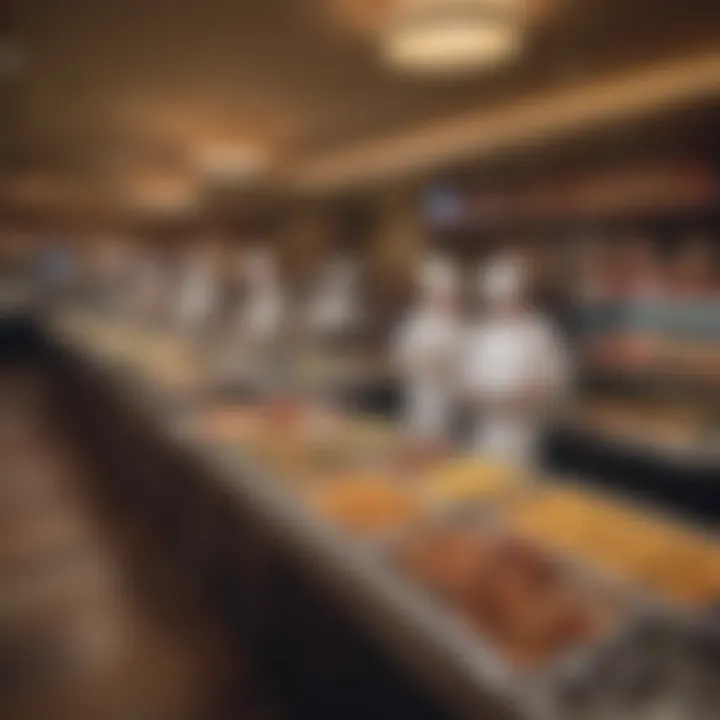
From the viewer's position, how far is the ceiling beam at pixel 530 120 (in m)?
3.12

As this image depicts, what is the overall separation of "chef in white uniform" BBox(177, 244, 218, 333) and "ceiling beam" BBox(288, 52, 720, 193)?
8.74 feet

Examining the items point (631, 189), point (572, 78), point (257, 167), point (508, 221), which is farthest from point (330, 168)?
point (572, 78)

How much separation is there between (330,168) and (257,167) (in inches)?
47.9

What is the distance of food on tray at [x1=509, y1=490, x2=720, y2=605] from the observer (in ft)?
6.31

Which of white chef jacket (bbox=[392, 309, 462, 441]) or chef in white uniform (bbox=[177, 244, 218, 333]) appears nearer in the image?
white chef jacket (bbox=[392, 309, 462, 441])

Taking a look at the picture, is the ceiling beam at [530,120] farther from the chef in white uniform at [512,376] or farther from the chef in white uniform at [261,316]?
the chef in white uniform at [261,316]

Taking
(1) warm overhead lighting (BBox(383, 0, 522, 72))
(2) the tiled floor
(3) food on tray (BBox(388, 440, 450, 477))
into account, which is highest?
(1) warm overhead lighting (BBox(383, 0, 522, 72))

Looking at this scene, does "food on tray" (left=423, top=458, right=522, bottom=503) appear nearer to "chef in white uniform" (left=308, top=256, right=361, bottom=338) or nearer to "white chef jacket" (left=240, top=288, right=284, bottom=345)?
"chef in white uniform" (left=308, top=256, right=361, bottom=338)

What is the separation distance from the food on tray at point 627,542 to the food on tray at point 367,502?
384mm

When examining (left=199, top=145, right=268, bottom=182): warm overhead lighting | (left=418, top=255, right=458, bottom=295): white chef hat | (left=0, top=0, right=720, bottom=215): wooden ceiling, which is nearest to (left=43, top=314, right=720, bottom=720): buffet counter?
(left=418, top=255, right=458, bottom=295): white chef hat

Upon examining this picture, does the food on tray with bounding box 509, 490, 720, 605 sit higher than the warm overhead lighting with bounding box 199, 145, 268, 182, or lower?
lower

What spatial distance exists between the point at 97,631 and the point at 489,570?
7.21ft

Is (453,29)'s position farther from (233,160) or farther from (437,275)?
(233,160)

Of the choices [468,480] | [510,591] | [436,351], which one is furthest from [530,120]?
[510,591]
